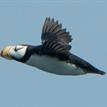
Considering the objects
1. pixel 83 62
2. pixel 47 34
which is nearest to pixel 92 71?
pixel 83 62

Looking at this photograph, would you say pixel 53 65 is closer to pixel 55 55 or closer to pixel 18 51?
pixel 55 55

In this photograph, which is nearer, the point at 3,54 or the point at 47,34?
the point at 47,34

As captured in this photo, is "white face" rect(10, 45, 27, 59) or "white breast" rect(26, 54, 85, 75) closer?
"white breast" rect(26, 54, 85, 75)

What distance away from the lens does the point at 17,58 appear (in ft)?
31.7

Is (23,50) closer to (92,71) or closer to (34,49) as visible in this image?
(34,49)

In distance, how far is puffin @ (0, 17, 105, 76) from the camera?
9.27 metres

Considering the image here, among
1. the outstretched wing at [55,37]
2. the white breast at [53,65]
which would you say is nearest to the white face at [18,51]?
the white breast at [53,65]

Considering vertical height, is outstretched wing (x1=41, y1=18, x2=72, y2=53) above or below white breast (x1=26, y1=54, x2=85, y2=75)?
above

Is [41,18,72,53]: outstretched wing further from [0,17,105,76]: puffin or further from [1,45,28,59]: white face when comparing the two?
[1,45,28,59]: white face

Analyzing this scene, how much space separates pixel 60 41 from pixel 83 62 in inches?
17.4

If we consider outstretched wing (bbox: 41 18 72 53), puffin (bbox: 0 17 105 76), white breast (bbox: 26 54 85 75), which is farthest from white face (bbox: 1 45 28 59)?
outstretched wing (bbox: 41 18 72 53)

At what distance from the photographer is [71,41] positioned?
368 inches

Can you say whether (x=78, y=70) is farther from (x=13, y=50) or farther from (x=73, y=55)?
(x=13, y=50)

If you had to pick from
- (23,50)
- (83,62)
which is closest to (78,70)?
(83,62)
